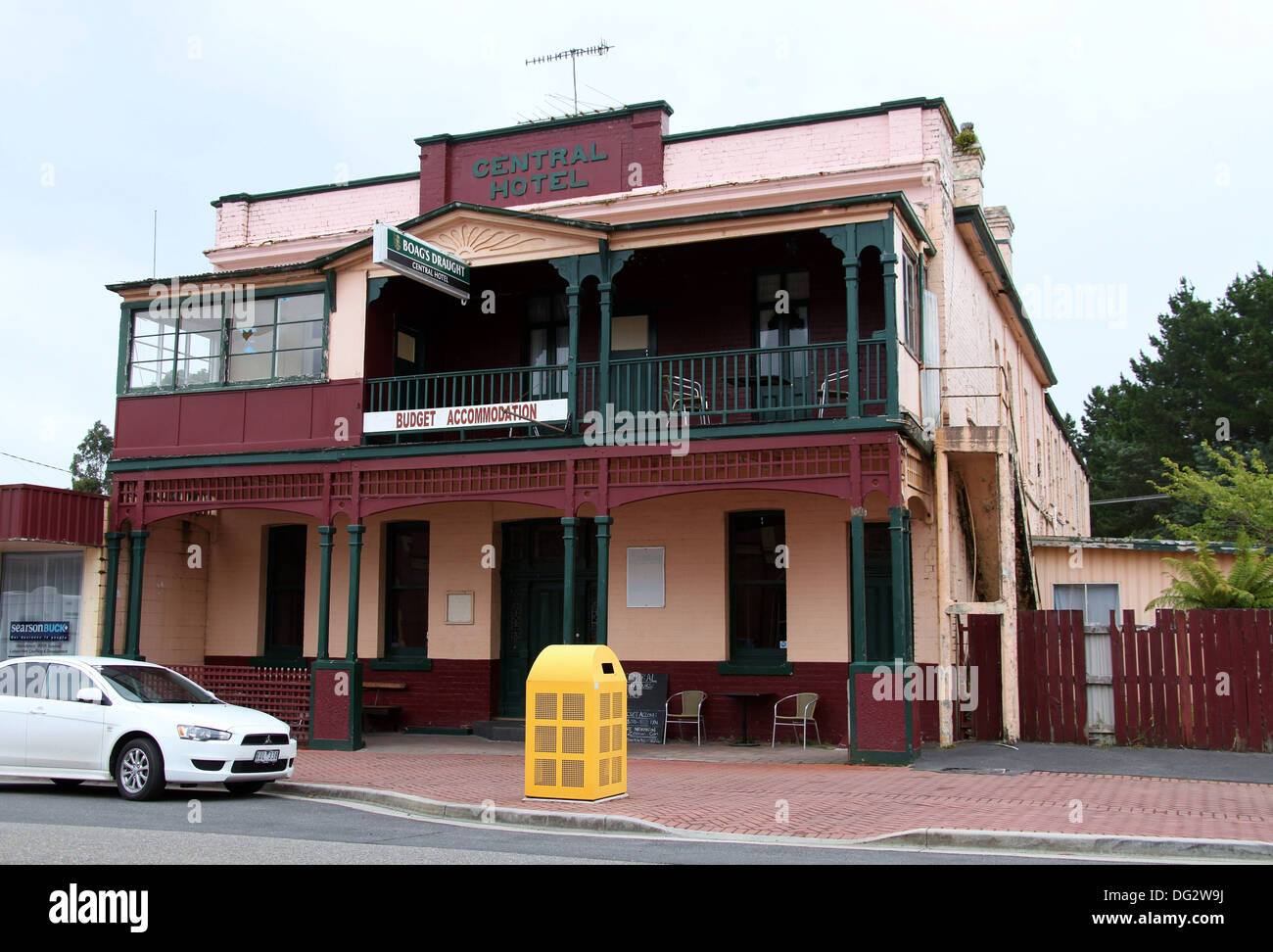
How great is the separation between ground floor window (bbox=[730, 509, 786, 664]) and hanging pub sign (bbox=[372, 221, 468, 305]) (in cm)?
511

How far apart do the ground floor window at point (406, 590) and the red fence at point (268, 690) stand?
2.48m

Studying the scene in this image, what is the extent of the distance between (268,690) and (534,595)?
4118 millimetres

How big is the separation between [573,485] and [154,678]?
564 centimetres

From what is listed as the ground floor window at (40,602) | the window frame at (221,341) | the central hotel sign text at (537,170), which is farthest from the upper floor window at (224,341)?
the central hotel sign text at (537,170)

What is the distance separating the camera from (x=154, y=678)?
12680 mm

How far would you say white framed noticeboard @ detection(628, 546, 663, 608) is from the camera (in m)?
17.6

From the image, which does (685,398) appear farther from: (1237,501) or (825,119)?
(1237,501)

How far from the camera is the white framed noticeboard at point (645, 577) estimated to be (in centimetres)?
1756

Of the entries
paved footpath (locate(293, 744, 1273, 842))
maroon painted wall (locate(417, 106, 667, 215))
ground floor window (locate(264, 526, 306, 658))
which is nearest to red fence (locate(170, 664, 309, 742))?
paved footpath (locate(293, 744, 1273, 842))

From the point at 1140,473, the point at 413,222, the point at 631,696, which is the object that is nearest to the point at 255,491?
the point at 413,222

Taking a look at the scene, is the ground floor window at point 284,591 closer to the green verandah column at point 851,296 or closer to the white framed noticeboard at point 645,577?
the white framed noticeboard at point 645,577

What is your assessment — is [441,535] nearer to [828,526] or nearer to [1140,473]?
[828,526]

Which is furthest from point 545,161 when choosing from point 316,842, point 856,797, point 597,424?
point 316,842
